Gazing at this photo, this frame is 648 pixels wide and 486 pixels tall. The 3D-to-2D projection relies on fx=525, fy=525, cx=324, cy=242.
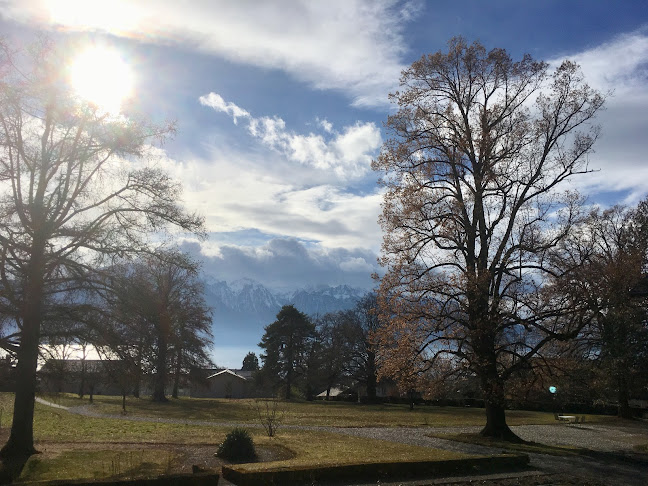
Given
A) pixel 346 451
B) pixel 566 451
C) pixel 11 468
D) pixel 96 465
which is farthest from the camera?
pixel 566 451

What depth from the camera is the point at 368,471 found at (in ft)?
40.5

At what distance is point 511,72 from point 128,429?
23877 mm

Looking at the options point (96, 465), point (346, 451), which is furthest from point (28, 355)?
point (346, 451)

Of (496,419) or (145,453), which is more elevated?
(496,419)

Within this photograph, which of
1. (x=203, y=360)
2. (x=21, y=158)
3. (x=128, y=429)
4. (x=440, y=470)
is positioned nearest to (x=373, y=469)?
(x=440, y=470)

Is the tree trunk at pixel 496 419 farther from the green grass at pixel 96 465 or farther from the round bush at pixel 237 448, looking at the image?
the green grass at pixel 96 465

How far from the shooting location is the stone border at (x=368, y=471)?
11305 millimetres

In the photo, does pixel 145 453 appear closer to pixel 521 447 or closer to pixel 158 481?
pixel 158 481

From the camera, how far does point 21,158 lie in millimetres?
15578

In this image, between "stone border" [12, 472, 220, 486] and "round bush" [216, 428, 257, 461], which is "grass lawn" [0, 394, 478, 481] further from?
"stone border" [12, 472, 220, 486]

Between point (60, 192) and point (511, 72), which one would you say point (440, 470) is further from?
point (511, 72)

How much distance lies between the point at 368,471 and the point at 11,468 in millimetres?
8624

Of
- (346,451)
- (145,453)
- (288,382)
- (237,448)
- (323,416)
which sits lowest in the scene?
(323,416)

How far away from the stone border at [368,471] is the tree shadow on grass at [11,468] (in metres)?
4.69
